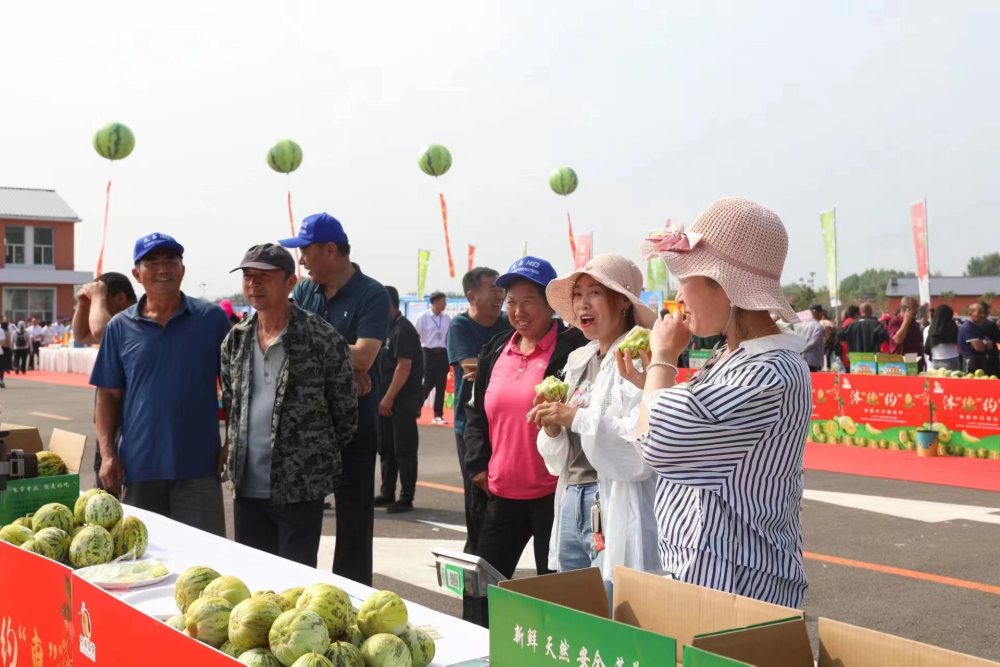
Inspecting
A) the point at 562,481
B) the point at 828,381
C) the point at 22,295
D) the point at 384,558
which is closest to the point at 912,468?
the point at 828,381

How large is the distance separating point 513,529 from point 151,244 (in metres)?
2.16

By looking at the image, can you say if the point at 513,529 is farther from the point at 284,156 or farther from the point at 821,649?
the point at 284,156

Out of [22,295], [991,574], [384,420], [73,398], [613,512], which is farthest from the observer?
[22,295]

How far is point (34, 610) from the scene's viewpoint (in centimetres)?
293

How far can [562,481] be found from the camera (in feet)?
12.4

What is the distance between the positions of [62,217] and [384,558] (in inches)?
2128

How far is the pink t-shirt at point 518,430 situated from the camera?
4.20 meters

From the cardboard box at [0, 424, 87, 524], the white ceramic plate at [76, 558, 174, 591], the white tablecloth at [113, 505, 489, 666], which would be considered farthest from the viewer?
the cardboard box at [0, 424, 87, 524]

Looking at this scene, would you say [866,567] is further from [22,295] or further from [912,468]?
[22,295]

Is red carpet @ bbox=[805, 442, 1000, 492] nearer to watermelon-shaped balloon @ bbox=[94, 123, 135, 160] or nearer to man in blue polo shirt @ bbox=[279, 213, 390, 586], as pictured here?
man in blue polo shirt @ bbox=[279, 213, 390, 586]

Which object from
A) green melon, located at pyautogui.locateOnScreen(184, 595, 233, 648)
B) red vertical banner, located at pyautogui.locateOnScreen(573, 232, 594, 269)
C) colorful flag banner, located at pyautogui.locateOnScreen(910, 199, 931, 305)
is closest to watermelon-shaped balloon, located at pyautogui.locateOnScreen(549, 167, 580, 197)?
red vertical banner, located at pyautogui.locateOnScreen(573, 232, 594, 269)

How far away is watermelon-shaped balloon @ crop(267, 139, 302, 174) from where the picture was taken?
877 inches

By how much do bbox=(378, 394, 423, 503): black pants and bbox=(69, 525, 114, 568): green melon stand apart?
202 inches

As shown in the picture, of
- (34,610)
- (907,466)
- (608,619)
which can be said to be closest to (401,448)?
(34,610)
